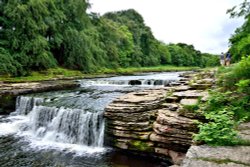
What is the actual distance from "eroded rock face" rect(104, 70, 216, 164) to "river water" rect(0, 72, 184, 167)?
44 cm

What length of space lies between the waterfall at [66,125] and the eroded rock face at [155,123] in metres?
0.67

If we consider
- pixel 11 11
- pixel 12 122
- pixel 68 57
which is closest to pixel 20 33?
pixel 11 11

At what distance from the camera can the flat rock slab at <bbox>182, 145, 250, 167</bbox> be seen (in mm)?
2701

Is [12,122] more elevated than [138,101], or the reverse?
[138,101]

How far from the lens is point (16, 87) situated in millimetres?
14828

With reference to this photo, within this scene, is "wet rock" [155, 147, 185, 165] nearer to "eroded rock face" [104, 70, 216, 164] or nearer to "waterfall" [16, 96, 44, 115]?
"eroded rock face" [104, 70, 216, 164]

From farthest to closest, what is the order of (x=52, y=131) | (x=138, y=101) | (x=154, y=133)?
1. (x=52, y=131)
2. (x=138, y=101)
3. (x=154, y=133)

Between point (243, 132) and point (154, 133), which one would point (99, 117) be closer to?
point (154, 133)

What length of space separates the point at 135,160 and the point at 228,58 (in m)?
11.1

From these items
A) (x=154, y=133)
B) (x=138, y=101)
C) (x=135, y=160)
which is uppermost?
(x=138, y=101)

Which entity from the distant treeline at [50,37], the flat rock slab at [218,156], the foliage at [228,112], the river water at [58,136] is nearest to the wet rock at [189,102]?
the foliage at [228,112]

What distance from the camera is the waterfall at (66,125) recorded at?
31.1ft

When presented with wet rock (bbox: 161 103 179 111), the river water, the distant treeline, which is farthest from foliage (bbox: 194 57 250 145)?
the distant treeline

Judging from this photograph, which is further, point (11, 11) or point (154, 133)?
point (11, 11)
